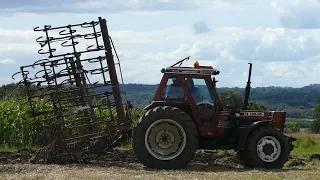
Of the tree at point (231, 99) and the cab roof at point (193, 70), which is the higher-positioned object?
the cab roof at point (193, 70)

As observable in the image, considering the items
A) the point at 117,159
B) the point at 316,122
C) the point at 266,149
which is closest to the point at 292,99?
the point at 316,122

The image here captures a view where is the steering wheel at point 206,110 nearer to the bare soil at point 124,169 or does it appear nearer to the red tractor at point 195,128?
the red tractor at point 195,128

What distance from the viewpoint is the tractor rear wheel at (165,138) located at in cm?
1603

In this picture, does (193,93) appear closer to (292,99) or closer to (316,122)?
(316,122)

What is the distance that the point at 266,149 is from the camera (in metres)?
16.5

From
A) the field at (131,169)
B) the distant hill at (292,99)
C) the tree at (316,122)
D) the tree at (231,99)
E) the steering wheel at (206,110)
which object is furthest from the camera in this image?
the distant hill at (292,99)

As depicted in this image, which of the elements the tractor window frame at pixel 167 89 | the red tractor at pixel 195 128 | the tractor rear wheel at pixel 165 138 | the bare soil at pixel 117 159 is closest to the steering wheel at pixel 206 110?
the red tractor at pixel 195 128

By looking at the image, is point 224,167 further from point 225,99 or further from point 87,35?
point 87,35

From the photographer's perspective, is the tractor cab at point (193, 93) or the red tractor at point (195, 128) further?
the tractor cab at point (193, 93)

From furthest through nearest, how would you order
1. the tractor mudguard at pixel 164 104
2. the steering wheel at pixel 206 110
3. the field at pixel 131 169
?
the steering wheel at pixel 206 110 < the tractor mudguard at pixel 164 104 < the field at pixel 131 169

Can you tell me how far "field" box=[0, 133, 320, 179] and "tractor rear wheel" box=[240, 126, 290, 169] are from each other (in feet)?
1.08

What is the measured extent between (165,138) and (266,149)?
93.3 inches

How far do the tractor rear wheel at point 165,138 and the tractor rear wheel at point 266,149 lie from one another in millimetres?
1307

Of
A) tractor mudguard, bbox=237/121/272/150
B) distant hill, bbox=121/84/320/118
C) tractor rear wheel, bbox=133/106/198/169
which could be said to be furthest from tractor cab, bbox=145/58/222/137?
distant hill, bbox=121/84/320/118
